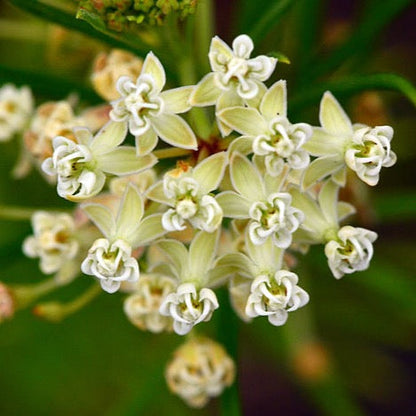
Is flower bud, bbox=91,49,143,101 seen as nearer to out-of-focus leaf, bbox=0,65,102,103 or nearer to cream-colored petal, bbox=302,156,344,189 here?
out-of-focus leaf, bbox=0,65,102,103

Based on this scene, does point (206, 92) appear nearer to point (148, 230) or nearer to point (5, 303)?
point (148, 230)

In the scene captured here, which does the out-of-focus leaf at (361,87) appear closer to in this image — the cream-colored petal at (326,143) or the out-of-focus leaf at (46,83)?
the cream-colored petal at (326,143)

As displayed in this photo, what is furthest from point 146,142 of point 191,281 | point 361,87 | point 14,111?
point 14,111

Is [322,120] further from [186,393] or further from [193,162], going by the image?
[186,393]

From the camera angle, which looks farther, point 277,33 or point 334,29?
point 334,29

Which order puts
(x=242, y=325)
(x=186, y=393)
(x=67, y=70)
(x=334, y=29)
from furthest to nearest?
1. (x=242, y=325)
2. (x=334, y=29)
3. (x=67, y=70)
4. (x=186, y=393)

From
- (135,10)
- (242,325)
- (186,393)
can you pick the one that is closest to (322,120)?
(135,10)
